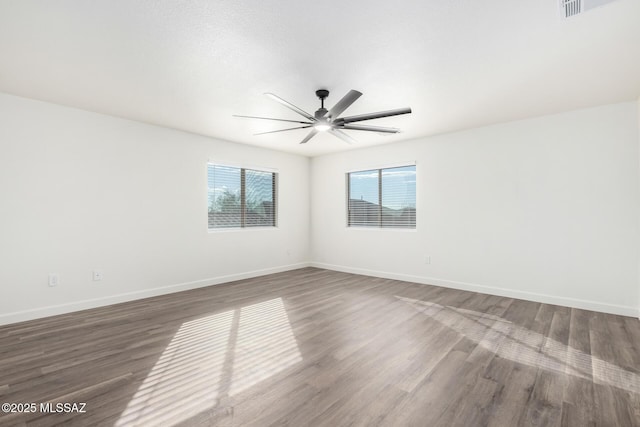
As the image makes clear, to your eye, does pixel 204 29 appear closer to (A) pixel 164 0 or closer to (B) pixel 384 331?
(A) pixel 164 0

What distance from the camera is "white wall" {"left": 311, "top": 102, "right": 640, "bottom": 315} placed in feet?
11.8

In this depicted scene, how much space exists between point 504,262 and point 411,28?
3547mm

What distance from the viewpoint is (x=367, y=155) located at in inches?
232

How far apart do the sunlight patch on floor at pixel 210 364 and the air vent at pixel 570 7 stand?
119 inches

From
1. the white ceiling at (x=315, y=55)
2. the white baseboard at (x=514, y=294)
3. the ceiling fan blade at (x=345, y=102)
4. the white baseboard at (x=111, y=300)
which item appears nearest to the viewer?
the white ceiling at (x=315, y=55)

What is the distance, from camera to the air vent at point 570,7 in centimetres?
187

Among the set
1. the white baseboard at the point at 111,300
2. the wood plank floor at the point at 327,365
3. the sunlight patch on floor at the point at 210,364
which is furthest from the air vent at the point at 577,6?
the white baseboard at the point at 111,300

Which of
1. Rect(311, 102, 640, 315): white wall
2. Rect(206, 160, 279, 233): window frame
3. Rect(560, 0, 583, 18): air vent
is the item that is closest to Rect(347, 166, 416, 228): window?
Rect(311, 102, 640, 315): white wall

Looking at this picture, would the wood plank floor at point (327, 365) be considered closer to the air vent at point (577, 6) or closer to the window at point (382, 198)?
the window at point (382, 198)

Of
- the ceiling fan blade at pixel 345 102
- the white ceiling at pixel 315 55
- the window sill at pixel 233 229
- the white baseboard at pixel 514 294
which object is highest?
the white ceiling at pixel 315 55

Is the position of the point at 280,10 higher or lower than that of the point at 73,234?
higher

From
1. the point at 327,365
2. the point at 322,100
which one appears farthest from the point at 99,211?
the point at 327,365

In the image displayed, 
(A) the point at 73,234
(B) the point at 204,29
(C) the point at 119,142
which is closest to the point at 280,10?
(B) the point at 204,29

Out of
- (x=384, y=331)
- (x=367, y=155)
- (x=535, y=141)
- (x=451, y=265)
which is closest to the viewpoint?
(x=384, y=331)
